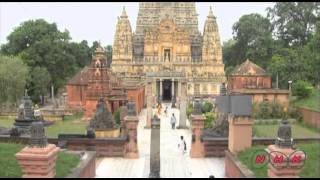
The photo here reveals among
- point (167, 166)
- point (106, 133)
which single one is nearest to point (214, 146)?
point (167, 166)

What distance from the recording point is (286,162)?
1141cm

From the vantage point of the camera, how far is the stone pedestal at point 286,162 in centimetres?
1141

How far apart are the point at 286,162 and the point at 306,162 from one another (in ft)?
8.10

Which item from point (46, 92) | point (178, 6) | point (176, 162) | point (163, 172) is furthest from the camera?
point (178, 6)

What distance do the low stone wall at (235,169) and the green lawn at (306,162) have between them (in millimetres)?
157

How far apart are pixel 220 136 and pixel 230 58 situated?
64.2 meters

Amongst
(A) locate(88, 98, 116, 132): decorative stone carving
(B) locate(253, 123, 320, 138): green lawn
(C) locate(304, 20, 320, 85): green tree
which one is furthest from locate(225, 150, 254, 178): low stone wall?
(C) locate(304, 20, 320, 85): green tree

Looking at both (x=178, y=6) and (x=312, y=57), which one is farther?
(x=178, y=6)

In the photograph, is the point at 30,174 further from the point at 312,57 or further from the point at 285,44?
the point at 285,44

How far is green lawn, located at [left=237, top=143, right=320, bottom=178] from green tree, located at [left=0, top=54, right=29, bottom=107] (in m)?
36.9

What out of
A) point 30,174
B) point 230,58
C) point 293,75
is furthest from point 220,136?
point 230,58

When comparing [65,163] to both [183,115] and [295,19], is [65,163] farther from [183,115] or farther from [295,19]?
[295,19]

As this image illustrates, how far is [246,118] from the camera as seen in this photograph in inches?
661

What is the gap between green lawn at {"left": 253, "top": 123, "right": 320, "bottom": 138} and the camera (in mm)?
25797
